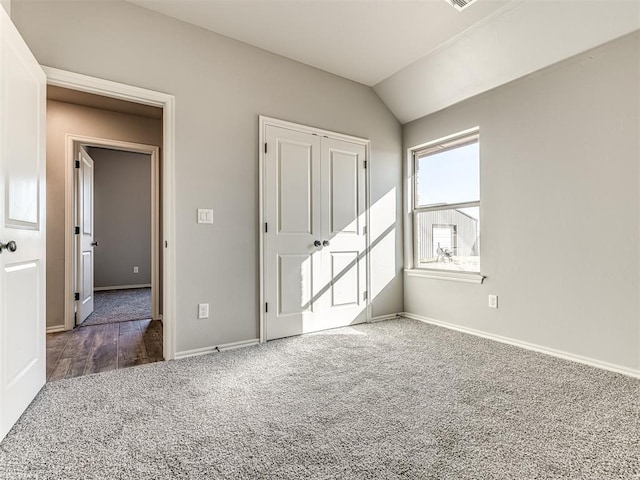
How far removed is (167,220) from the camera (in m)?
2.53

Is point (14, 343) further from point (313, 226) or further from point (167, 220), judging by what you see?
point (313, 226)

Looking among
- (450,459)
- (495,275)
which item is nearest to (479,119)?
(495,275)

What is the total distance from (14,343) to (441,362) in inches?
100

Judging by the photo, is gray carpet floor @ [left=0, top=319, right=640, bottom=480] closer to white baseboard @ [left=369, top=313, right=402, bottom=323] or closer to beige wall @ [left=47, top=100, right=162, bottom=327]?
white baseboard @ [left=369, top=313, right=402, bottom=323]

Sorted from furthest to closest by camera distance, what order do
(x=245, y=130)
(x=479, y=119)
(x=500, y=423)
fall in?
(x=479, y=119) < (x=245, y=130) < (x=500, y=423)

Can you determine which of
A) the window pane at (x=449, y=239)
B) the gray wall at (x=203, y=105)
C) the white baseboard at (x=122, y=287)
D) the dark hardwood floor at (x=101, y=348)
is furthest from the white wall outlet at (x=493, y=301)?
the white baseboard at (x=122, y=287)

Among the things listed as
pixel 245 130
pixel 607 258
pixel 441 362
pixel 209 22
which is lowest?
pixel 441 362

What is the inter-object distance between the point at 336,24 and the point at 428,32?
2.51 ft

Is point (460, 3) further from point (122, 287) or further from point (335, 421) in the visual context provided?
point (122, 287)

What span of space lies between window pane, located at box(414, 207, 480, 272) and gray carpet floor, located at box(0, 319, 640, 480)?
1080 millimetres

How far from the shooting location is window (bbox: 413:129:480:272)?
326 centimetres

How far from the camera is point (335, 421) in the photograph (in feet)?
5.36

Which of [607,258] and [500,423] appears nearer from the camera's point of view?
[500,423]

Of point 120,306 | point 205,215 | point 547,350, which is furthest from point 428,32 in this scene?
point 120,306
